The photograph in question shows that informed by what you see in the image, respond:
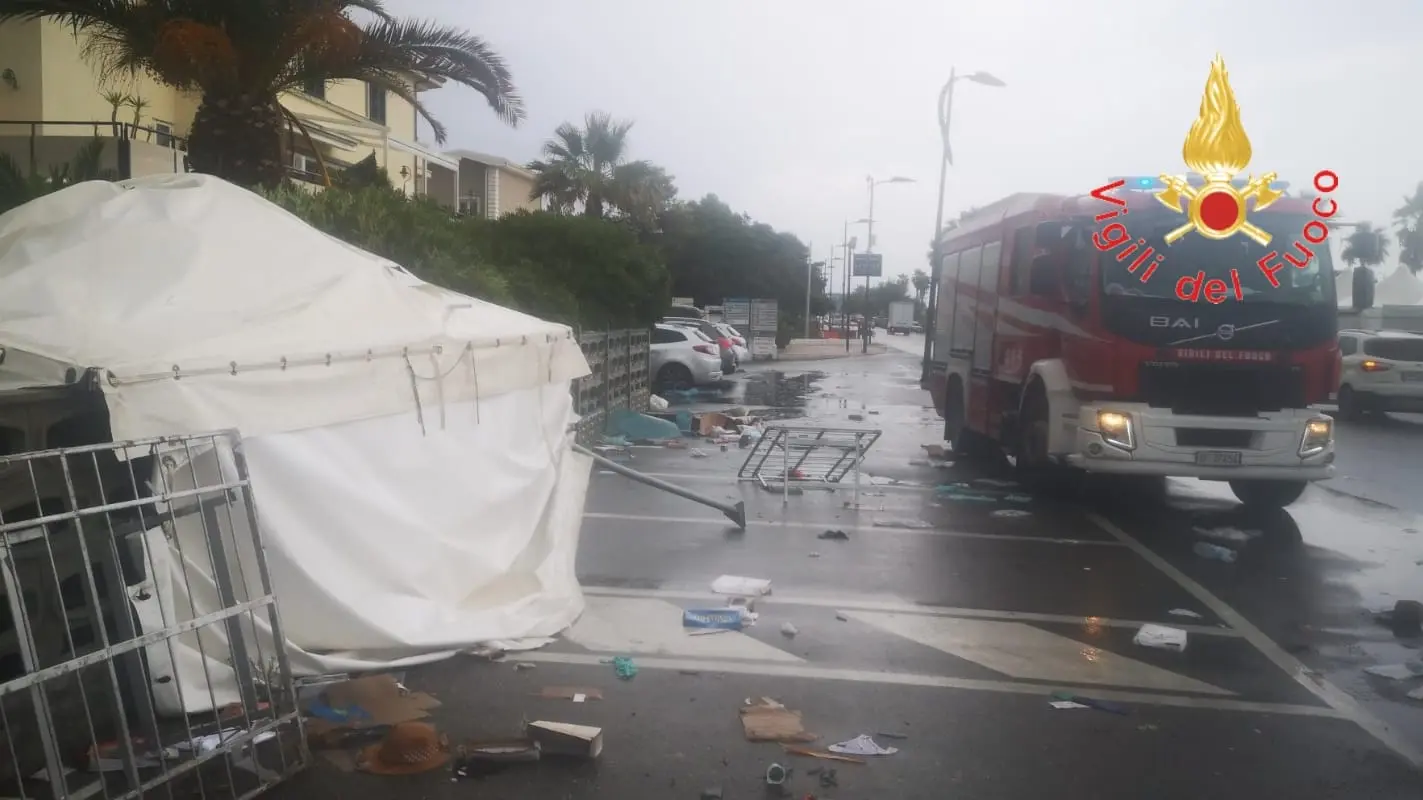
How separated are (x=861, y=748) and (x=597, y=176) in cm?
4150

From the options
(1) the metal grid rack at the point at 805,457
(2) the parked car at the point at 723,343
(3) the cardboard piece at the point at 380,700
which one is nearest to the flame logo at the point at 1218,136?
(1) the metal grid rack at the point at 805,457

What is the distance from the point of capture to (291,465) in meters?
5.44

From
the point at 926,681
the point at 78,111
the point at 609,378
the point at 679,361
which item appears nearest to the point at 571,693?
the point at 926,681

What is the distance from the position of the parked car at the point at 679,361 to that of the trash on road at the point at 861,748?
19.6 metres

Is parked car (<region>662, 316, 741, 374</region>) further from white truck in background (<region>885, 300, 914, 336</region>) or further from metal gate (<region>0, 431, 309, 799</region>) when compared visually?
white truck in background (<region>885, 300, 914, 336</region>)

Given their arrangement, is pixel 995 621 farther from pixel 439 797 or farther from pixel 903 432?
pixel 903 432

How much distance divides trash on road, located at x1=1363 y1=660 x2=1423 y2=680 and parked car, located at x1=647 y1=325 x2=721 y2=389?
18.7 meters

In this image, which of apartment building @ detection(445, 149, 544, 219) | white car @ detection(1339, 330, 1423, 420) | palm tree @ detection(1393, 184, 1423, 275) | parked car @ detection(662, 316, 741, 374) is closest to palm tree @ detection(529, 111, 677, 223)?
apartment building @ detection(445, 149, 544, 219)

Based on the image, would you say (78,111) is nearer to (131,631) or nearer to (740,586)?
(740,586)

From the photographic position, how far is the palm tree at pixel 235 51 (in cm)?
1134

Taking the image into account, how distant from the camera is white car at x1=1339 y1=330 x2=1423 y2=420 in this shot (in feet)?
67.8

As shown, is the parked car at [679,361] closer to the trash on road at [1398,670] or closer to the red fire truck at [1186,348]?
the red fire truck at [1186,348]

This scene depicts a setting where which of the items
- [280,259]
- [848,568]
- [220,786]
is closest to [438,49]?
[280,259]

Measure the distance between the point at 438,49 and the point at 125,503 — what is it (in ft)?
35.0
